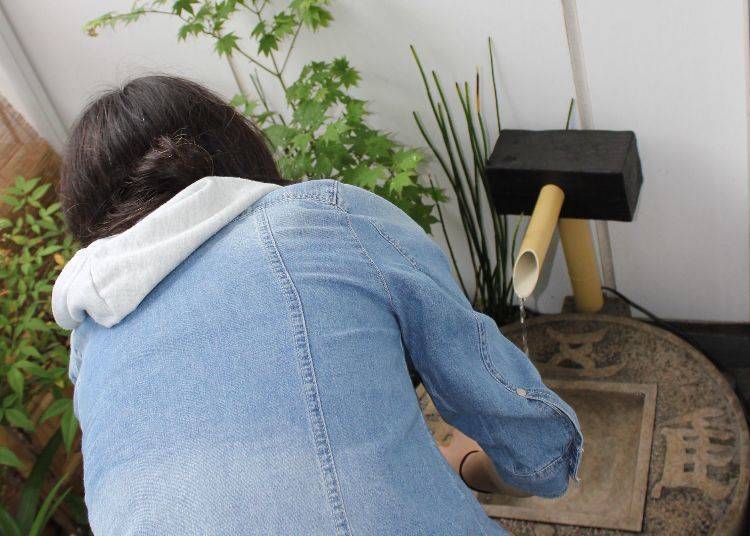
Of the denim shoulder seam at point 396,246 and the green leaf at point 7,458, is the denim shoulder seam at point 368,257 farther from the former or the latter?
the green leaf at point 7,458

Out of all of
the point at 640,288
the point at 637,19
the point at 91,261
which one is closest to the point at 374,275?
the point at 91,261

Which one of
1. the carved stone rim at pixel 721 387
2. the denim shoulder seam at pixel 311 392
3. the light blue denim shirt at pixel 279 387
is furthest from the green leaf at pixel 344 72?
the denim shoulder seam at pixel 311 392

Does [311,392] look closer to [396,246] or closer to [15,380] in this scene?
[396,246]

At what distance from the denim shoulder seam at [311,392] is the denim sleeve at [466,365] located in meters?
0.13

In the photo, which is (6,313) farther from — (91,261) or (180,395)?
(180,395)

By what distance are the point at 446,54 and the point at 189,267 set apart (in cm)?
107

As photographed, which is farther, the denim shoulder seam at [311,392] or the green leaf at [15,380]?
the green leaf at [15,380]

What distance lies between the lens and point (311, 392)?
2.90 ft

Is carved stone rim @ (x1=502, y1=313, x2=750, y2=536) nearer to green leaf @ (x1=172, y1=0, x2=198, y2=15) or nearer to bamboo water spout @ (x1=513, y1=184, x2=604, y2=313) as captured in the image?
bamboo water spout @ (x1=513, y1=184, x2=604, y2=313)

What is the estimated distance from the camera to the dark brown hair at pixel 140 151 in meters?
1.03

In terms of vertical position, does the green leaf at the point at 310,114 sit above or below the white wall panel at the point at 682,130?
above

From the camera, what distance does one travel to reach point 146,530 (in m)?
0.84

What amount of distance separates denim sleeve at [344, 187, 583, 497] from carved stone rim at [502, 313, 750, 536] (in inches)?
13.2

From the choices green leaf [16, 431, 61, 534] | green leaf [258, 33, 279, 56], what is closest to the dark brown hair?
green leaf [258, 33, 279, 56]
